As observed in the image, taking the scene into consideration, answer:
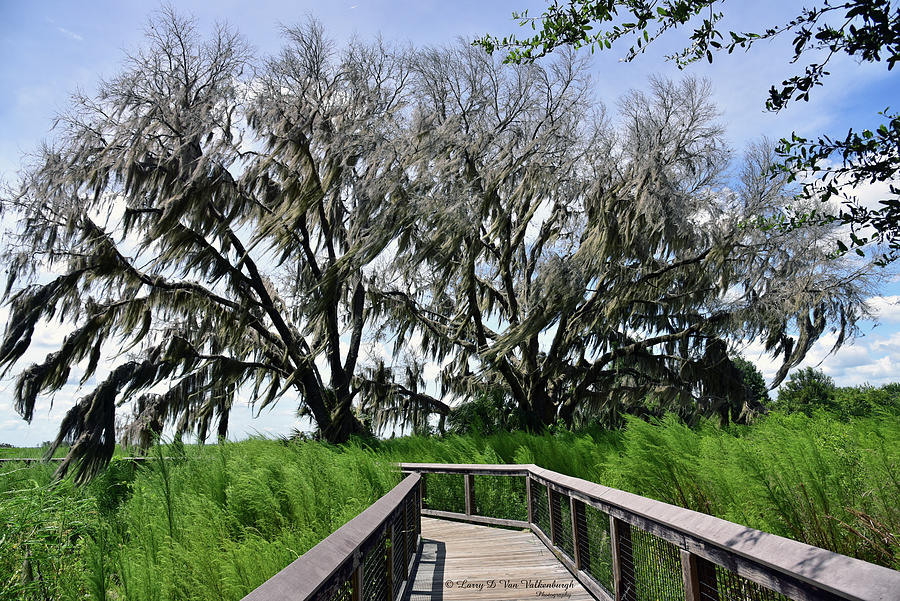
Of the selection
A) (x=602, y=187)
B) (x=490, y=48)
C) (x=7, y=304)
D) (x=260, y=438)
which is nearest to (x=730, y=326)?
(x=602, y=187)

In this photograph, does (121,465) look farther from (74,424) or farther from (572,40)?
(572,40)

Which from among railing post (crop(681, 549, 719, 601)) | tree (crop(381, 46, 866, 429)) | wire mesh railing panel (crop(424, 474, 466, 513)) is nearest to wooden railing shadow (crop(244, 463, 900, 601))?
railing post (crop(681, 549, 719, 601))

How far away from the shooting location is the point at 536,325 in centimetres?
1253

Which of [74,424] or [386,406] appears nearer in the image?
[74,424]

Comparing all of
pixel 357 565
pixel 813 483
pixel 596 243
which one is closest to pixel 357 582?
pixel 357 565

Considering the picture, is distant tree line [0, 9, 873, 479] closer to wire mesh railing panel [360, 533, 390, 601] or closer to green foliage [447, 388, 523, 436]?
green foliage [447, 388, 523, 436]

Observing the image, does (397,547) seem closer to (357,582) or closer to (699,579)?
(357,582)

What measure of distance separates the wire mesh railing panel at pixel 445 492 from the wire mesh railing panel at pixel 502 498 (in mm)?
546

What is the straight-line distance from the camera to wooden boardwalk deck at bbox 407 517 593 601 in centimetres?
483

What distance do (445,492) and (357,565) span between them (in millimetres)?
6847

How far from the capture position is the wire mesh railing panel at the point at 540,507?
6.79 m

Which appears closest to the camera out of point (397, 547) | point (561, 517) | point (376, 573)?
point (376, 573)

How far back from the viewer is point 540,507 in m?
7.16

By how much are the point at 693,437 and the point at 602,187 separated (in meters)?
8.45
